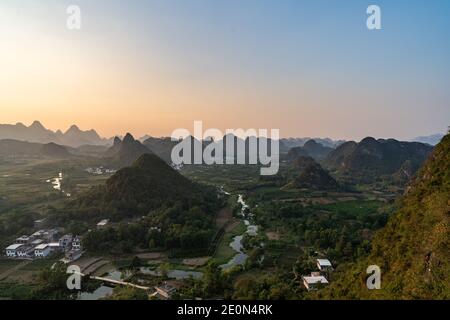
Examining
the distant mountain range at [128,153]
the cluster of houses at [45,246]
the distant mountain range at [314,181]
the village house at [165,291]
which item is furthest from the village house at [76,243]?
the distant mountain range at [128,153]

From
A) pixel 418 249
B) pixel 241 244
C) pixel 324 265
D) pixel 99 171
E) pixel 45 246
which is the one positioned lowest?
pixel 241 244

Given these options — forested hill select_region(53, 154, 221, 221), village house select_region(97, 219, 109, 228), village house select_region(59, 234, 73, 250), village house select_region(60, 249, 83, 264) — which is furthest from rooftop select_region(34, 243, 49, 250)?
forested hill select_region(53, 154, 221, 221)

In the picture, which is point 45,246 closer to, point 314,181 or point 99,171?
point 314,181

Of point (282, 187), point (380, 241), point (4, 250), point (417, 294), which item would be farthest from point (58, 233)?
point (282, 187)

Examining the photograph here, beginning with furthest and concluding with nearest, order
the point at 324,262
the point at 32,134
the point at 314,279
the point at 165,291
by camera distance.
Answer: the point at 32,134 → the point at 324,262 → the point at 314,279 → the point at 165,291

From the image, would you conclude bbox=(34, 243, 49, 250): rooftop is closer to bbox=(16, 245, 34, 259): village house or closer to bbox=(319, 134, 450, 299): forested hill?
bbox=(16, 245, 34, 259): village house

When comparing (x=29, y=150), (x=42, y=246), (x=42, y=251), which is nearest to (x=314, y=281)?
(x=42, y=251)
